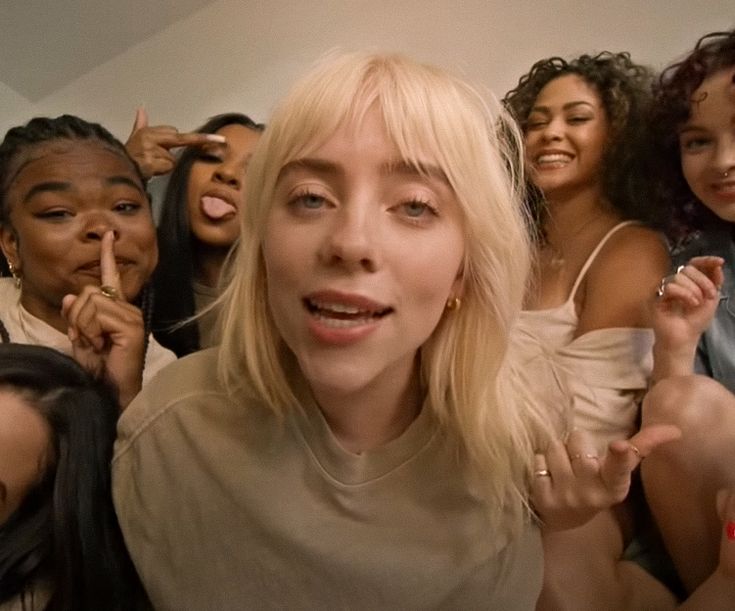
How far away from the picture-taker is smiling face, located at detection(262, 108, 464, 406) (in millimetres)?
560

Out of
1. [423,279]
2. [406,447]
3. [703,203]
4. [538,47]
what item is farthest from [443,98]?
[538,47]

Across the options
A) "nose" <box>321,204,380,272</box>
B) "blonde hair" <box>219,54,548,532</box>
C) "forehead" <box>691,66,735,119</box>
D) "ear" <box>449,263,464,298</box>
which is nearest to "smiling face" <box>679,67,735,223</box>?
"forehead" <box>691,66,735,119</box>

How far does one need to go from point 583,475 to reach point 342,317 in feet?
0.85

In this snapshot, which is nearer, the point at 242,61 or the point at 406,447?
the point at 406,447

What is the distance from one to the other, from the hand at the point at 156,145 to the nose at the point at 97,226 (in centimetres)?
18

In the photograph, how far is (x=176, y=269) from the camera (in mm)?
1168

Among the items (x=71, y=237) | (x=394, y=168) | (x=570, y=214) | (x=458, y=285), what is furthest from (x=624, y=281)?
(x=71, y=237)

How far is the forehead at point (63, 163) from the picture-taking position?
0.92 m

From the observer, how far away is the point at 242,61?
1432 millimetres

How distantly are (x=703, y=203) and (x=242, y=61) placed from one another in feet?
2.98

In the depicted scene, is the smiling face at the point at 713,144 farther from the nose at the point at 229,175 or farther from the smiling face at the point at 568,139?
the nose at the point at 229,175

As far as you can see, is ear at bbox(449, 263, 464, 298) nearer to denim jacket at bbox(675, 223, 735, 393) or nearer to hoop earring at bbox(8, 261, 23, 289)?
denim jacket at bbox(675, 223, 735, 393)

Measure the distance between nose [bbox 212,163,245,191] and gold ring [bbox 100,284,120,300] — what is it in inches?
13.4

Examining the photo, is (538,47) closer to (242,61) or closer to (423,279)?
(242,61)
